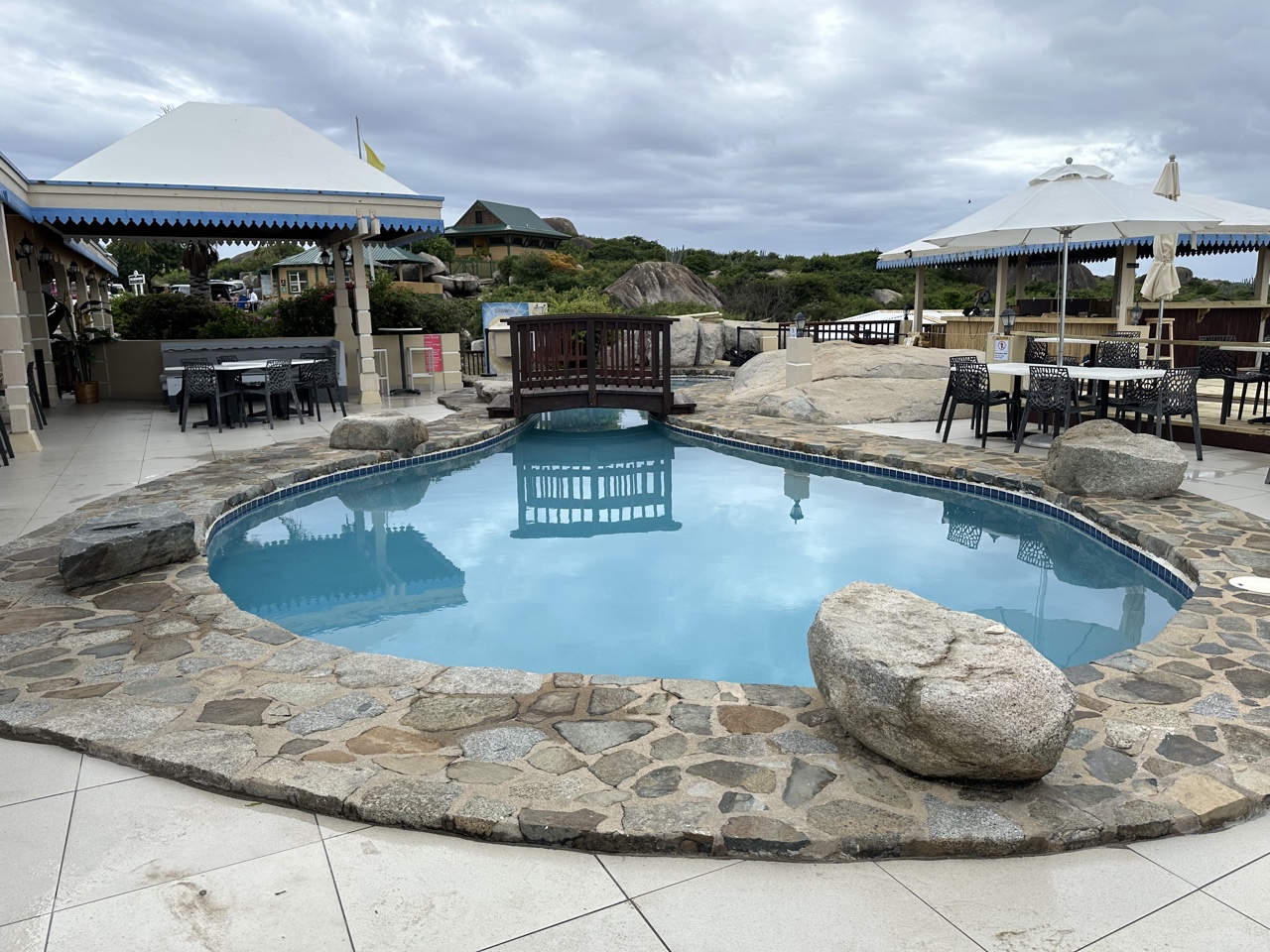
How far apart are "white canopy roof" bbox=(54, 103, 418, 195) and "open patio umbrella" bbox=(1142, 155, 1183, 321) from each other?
9606 millimetres

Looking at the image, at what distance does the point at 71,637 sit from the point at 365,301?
926cm

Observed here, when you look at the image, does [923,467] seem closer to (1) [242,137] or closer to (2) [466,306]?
(1) [242,137]

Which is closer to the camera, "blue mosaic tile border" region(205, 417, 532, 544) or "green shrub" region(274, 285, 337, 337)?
"blue mosaic tile border" region(205, 417, 532, 544)

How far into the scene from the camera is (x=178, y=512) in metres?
5.47

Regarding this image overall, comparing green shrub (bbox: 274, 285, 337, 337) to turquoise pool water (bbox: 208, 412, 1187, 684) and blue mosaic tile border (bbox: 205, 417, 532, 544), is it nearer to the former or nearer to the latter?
blue mosaic tile border (bbox: 205, 417, 532, 544)

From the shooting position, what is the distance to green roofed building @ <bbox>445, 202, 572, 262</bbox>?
150 feet

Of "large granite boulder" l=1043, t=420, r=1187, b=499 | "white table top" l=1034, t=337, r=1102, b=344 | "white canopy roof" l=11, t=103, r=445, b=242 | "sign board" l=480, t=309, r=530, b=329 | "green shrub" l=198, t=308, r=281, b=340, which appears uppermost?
"white canopy roof" l=11, t=103, r=445, b=242

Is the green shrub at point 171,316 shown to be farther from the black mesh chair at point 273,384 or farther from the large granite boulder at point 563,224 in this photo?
the large granite boulder at point 563,224

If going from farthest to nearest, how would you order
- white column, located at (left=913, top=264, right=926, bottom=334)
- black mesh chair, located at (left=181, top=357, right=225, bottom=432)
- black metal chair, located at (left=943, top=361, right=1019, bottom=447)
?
white column, located at (left=913, top=264, right=926, bottom=334) → black mesh chair, located at (left=181, top=357, right=225, bottom=432) → black metal chair, located at (left=943, top=361, right=1019, bottom=447)

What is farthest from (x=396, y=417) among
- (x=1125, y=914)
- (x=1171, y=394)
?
(x=1125, y=914)

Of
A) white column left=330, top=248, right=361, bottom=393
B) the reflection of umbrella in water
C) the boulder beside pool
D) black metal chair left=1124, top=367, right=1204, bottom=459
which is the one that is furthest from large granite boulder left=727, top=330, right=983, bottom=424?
the boulder beside pool

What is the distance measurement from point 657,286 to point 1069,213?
79.7 feet

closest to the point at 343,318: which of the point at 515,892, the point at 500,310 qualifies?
the point at 500,310

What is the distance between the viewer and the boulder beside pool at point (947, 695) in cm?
261
